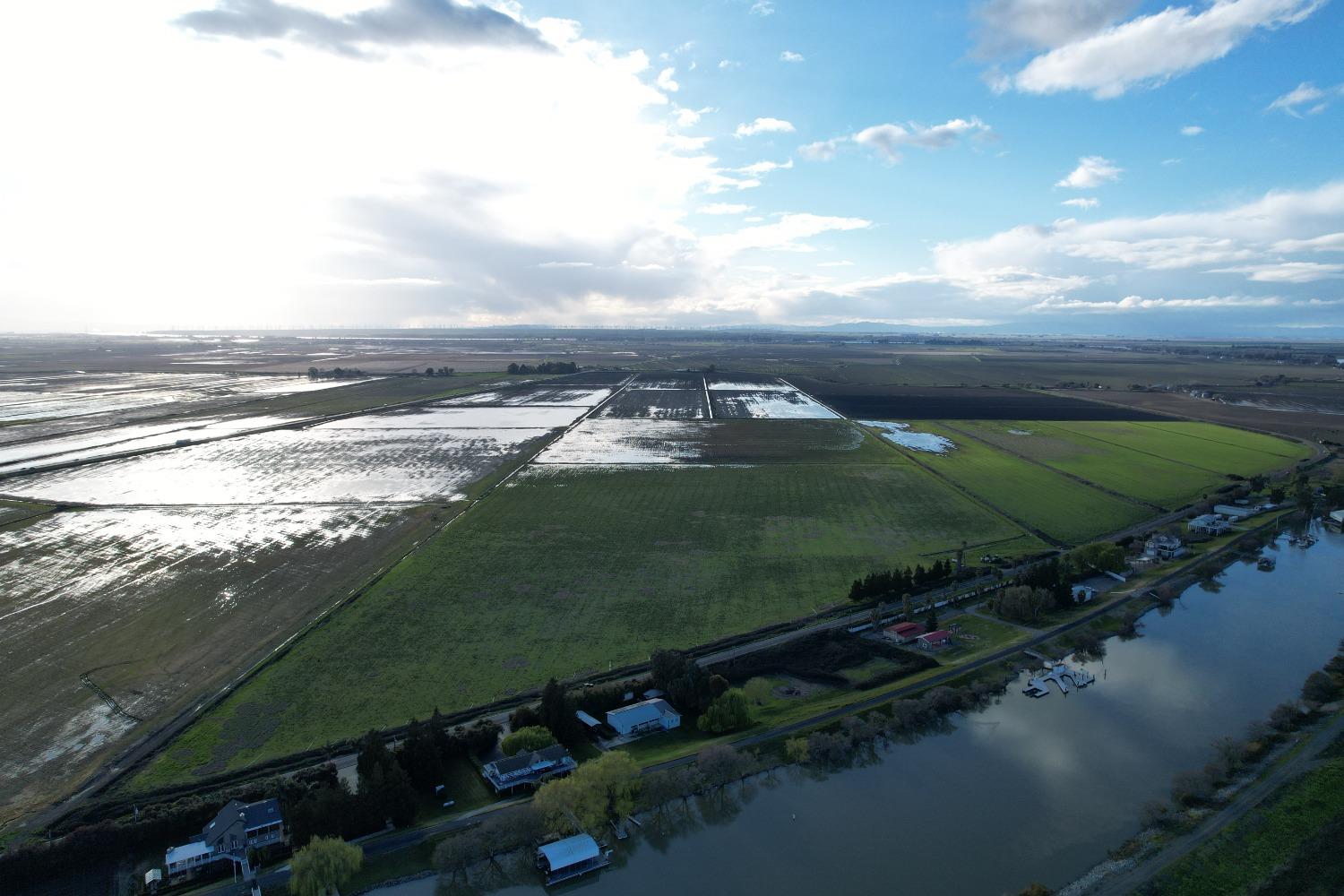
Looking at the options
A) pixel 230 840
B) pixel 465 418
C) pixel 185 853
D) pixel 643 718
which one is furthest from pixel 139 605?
pixel 465 418

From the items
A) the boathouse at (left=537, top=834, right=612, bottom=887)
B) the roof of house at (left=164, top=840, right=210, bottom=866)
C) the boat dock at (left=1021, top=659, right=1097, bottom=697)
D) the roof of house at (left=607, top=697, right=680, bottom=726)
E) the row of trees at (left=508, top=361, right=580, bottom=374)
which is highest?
the row of trees at (left=508, top=361, right=580, bottom=374)

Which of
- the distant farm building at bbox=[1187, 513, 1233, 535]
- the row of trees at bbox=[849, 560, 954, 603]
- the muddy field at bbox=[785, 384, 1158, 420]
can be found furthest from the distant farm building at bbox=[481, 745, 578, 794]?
the muddy field at bbox=[785, 384, 1158, 420]

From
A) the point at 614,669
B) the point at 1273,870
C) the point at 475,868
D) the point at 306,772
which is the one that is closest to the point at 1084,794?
the point at 1273,870

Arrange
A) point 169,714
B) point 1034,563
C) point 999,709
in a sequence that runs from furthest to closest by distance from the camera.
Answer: point 1034,563 → point 999,709 → point 169,714

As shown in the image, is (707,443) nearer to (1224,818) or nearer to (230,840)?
(1224,818)

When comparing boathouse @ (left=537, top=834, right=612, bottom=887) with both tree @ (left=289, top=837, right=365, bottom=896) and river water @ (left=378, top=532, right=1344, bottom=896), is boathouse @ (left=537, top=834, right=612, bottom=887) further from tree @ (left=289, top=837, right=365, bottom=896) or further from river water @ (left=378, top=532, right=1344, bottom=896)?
tree @ (left=289, top=837, right=365, bottom=896)

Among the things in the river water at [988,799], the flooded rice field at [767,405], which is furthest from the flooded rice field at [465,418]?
the river water at [988,799]

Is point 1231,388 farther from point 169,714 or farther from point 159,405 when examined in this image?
point 159,405
